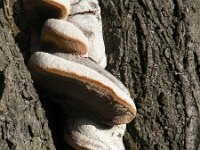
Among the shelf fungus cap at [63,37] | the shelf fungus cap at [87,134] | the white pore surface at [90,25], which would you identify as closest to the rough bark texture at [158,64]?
the white pore surface at [90,25]

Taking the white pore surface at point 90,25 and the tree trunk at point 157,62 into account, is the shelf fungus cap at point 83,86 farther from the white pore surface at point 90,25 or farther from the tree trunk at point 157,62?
the tree trunk at point 157,62

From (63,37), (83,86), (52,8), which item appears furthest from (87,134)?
(52,8)

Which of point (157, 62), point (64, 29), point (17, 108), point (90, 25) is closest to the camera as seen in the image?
point (17, 108)

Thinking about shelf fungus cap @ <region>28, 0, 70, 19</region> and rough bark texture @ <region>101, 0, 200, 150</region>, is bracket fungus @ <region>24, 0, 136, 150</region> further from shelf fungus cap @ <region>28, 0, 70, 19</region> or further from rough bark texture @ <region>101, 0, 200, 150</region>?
rough bark texture @ <region>101, 0, 200, 150</region>

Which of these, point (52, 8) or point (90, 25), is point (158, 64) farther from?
point (52, 8)

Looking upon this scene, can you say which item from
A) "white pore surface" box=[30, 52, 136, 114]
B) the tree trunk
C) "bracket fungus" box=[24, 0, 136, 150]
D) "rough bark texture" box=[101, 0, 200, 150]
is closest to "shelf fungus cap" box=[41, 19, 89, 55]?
"bracket fungus" box=[24, 0, 136, 150]

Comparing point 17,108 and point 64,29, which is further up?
point 64,29

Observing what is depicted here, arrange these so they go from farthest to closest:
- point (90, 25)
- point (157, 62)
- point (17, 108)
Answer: point (157, 62) < point (90, 25) < point (17, 108)
